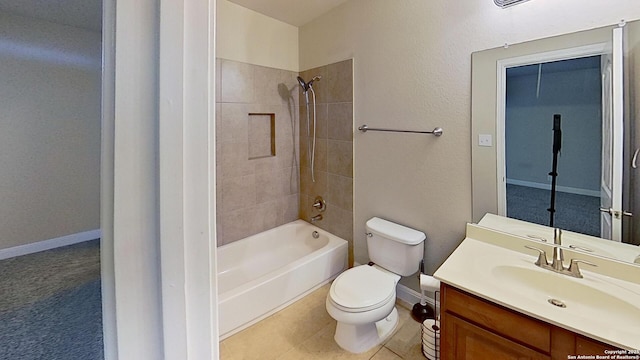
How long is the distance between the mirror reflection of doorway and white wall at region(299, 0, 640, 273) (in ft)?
0.71

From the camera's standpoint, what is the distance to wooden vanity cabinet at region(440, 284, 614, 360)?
1015 millimetres

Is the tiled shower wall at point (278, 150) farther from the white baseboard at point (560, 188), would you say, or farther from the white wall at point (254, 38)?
the white baseboard at point (560, 188)

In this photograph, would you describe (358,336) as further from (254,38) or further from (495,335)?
(254,38)

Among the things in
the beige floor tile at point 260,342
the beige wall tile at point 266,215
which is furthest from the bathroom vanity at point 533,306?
the beige wall tile at point 266,215

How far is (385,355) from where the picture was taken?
1738 mm

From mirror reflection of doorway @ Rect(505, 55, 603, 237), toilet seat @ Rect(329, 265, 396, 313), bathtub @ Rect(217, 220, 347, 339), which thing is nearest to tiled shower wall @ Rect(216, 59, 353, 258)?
bathtub @ Rect(217, 220, 347, 339)

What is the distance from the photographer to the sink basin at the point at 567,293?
1.10 m

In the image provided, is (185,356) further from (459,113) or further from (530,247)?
(459,113)

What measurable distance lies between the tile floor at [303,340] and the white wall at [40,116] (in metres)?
1.26

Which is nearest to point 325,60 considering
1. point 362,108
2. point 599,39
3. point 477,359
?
point 362,108

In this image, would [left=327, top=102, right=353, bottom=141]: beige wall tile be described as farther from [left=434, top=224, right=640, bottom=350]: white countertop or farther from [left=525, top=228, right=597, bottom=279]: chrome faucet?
[left=525, top=228, right=597, bottom=279]: chrome faucet

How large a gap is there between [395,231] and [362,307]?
64 cm

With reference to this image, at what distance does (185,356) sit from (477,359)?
1.34 meters

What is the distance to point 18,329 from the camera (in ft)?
2.17
